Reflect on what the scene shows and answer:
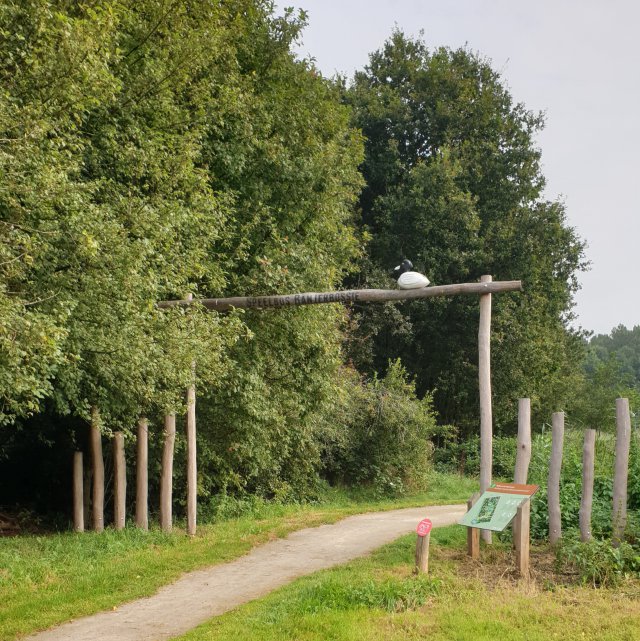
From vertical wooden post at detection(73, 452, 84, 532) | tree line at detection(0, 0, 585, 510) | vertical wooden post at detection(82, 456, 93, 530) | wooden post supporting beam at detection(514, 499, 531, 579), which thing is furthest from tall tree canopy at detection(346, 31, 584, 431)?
wooden post supporting beam at detection(514, 499, 531, 579)

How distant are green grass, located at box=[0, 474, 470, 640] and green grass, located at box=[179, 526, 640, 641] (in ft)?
6.48

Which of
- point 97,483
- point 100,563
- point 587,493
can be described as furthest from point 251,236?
point 587,493

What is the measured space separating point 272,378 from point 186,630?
411 inches

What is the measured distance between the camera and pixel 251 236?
61.2 feet

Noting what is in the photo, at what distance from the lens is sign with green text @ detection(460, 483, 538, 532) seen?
10734 millimetres

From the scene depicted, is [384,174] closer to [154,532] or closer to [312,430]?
[312,430]

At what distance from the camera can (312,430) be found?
909 inches

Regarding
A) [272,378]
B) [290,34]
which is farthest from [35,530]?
[290,34]

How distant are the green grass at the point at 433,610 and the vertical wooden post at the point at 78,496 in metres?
6.32

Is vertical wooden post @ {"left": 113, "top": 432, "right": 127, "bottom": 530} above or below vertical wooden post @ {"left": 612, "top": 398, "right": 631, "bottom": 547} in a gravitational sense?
below

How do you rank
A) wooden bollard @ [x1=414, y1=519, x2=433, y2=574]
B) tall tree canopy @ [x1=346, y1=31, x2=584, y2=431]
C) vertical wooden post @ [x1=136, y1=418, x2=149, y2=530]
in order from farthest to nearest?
1. tall tree canopy @ [x1=346, y1=31, x2=584, y2=431]
2. vertical wooden post @ [x1=136, y1=418, x2=149, y2=530]
3. wooden bollard @ [x1=414, y1=519, x2=433, y2=574]

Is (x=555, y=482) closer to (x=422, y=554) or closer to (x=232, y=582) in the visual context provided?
(x=422, y=554)

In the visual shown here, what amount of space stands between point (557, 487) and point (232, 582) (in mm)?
5258

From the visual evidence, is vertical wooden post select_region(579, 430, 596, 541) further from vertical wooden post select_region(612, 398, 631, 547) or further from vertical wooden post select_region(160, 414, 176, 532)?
vertical wooden post select_region(160, 414, 176, 532)
